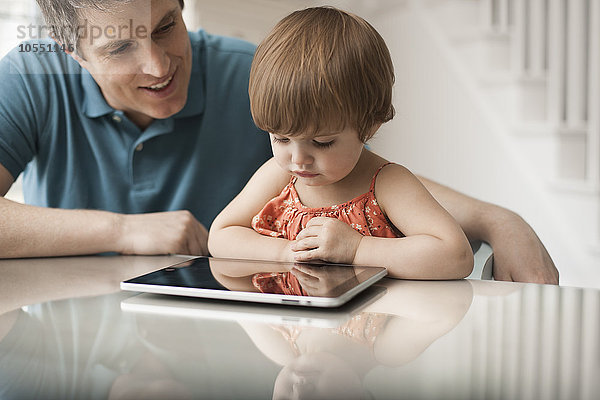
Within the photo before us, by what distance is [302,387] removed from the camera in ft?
1.28

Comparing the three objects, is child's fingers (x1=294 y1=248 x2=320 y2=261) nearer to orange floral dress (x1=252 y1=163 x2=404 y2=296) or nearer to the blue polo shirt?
orange floral dress (x1=252 y1=163 x2=404 y2=296)

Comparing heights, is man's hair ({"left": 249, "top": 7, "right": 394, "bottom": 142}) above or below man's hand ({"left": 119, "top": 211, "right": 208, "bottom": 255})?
above

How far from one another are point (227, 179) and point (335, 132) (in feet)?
2.50

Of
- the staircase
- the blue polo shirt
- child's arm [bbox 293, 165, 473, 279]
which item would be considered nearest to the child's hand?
child's arm [bbox 293, 165, 473, 279]

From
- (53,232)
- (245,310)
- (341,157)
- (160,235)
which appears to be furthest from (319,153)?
(53,232)

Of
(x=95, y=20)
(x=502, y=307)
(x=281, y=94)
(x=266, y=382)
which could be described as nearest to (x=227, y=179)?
(x=95, y=20)

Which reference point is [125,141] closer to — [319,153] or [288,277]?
[319,153]

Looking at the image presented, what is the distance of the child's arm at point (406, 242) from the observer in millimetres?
738

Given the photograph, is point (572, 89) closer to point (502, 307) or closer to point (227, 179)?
point (227, 179)

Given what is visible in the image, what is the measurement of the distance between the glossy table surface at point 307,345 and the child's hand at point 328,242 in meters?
0.08

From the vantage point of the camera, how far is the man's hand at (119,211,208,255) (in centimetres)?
101

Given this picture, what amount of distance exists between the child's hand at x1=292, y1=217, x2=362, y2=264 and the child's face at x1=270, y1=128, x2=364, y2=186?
69 millimetres

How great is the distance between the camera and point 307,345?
48 centimetres

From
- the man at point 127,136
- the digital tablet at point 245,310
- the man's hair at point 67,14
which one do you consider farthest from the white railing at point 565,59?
the digital tablet at point 245,310
